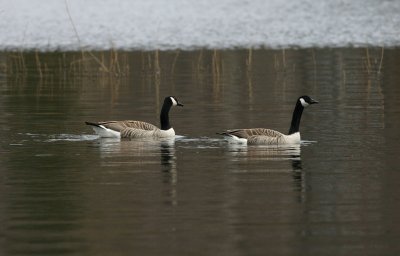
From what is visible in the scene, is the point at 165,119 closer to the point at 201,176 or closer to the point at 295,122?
the point at 295,122

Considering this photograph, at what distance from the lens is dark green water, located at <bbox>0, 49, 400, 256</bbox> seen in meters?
12.9

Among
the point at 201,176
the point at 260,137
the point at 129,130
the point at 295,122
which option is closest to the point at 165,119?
the point at 129,130

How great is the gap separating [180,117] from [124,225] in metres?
14.6

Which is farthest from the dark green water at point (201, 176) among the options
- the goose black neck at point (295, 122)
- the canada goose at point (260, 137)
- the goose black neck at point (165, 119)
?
the goose black neck at point (295, 122)

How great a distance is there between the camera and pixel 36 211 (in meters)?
14.7

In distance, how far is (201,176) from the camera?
58.2ft

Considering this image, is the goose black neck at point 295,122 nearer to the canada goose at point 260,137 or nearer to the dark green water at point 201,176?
the canada goose at point 260,137

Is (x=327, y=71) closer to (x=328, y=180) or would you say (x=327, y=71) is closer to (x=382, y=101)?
(x=382, y=101)

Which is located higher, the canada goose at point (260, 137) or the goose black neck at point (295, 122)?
the goose black neck at point (295, 122)

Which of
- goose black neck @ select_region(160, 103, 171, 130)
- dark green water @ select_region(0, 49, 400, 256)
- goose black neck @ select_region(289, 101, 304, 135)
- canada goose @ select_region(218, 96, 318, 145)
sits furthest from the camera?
goose black neck @ select_region(160, 103, 171, 130)

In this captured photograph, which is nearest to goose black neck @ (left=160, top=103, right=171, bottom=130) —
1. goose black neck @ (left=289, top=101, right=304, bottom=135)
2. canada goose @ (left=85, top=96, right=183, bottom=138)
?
canada goose @ (left=85, top=96, right=183, bottom=138)

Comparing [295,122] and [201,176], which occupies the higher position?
[295,122]

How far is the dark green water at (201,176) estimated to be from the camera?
12.9 meters

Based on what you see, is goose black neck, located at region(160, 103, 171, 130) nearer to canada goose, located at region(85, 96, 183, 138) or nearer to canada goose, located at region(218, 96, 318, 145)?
canada goose, located at region(85, 96, 183, 138)
